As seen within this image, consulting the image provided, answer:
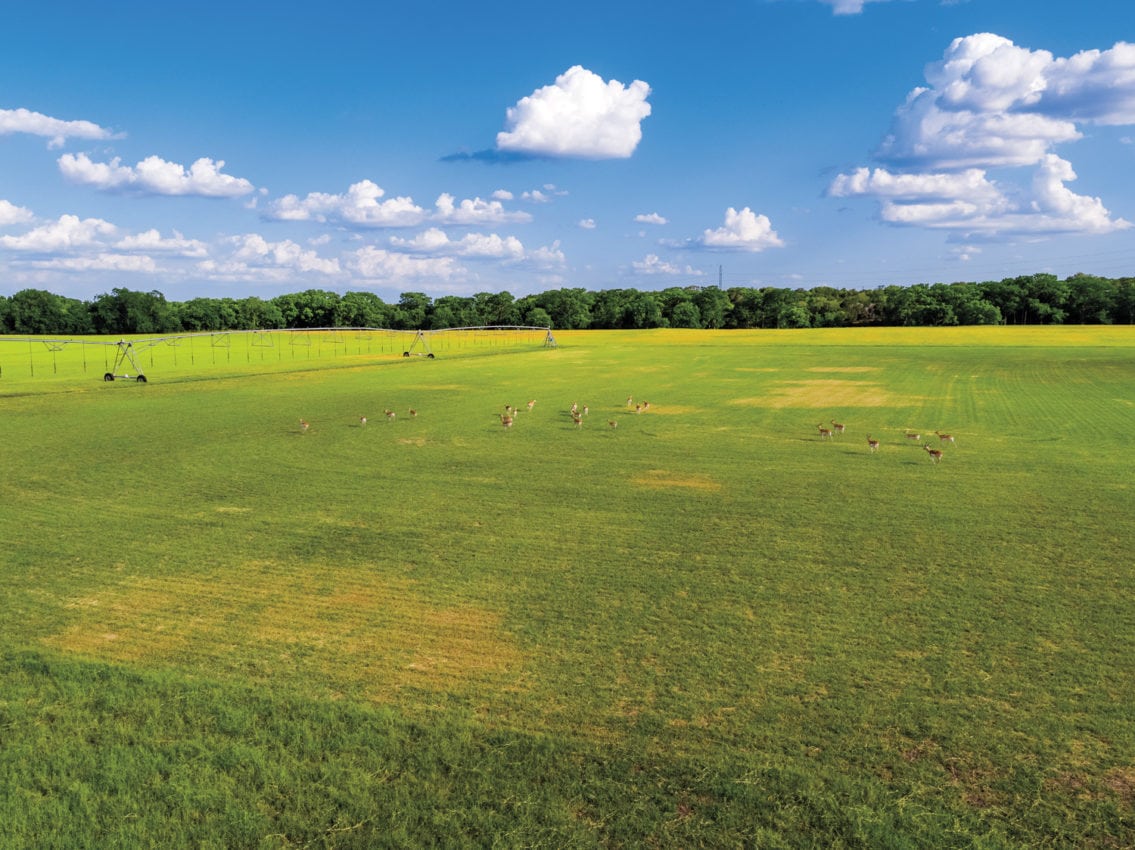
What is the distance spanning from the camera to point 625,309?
559 ft

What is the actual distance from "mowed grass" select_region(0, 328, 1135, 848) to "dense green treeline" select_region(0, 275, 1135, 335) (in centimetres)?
11848

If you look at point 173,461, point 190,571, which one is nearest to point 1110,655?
point 190,571

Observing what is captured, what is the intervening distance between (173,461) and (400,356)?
68.4 meters

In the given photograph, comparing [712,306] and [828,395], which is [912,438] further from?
[712,306]

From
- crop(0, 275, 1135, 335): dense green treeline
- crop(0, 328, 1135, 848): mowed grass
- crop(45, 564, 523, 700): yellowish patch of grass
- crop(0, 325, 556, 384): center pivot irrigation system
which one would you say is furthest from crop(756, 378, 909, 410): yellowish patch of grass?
crop(0, 275, 1135, 335): dense green treeline

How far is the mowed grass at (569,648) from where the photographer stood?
8594 mm

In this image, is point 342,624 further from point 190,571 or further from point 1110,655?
point 1110,655

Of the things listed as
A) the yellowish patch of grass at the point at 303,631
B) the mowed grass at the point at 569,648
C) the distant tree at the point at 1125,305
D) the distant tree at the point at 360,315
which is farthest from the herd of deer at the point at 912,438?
the distant tree at the point at 360,315

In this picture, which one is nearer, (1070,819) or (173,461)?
(1070,819)

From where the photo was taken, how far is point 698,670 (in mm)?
11602

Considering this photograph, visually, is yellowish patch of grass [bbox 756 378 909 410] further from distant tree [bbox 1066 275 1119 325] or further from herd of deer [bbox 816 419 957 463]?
distant tree [bbox 1066 275 1119 325]

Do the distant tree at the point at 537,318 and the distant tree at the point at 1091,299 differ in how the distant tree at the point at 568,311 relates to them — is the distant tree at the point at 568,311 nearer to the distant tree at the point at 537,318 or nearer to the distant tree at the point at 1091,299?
the distant tree at the point at 537,318

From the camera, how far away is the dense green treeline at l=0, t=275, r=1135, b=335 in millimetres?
142000

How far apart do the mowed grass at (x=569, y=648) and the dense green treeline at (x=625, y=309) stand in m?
118
